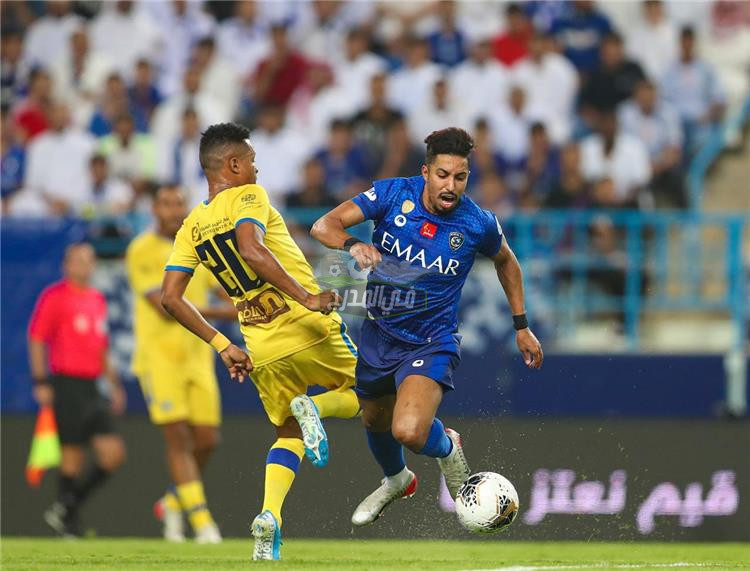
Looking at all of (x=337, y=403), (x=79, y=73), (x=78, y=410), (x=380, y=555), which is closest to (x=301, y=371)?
(x=337, y=403)

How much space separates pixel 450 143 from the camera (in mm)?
7945

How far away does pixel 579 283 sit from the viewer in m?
12.8

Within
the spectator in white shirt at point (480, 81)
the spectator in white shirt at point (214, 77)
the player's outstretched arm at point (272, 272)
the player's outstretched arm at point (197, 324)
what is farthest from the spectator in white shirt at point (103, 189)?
the player's outstretched arm at point (272, 272)

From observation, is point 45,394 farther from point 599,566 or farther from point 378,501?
point 599,566

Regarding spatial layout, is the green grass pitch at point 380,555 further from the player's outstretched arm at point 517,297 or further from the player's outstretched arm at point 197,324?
the player's outstretched arm at point 517,297

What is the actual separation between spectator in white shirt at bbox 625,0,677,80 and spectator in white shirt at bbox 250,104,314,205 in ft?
11.4

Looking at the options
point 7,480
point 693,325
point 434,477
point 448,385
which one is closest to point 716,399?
point 693,325

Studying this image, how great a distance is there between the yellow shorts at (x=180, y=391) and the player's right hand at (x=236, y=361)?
3.48 m

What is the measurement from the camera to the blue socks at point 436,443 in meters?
8.13

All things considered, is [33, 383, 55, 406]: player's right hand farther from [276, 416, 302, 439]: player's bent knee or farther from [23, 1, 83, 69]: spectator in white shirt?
[23, 1, 83, 69]: spectator in white shirt

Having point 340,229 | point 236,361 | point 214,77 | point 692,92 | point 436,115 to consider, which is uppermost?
point 214,77

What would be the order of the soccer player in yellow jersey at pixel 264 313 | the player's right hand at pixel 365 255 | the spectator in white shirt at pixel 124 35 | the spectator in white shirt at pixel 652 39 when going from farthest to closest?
the spectator in white shirt at pixel 124 35 → the spectator in white shirt at pixel 652 39 → the soccer player in yellow jersey at pixel 264 313 → the player's right hand at pixel 365 255

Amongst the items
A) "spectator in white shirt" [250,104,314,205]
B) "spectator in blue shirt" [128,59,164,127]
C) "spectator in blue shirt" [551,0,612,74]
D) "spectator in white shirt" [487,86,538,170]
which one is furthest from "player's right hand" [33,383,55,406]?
"spectator in blue shirt" [551,0,612,74]

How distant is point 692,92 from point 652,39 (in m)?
0.81
